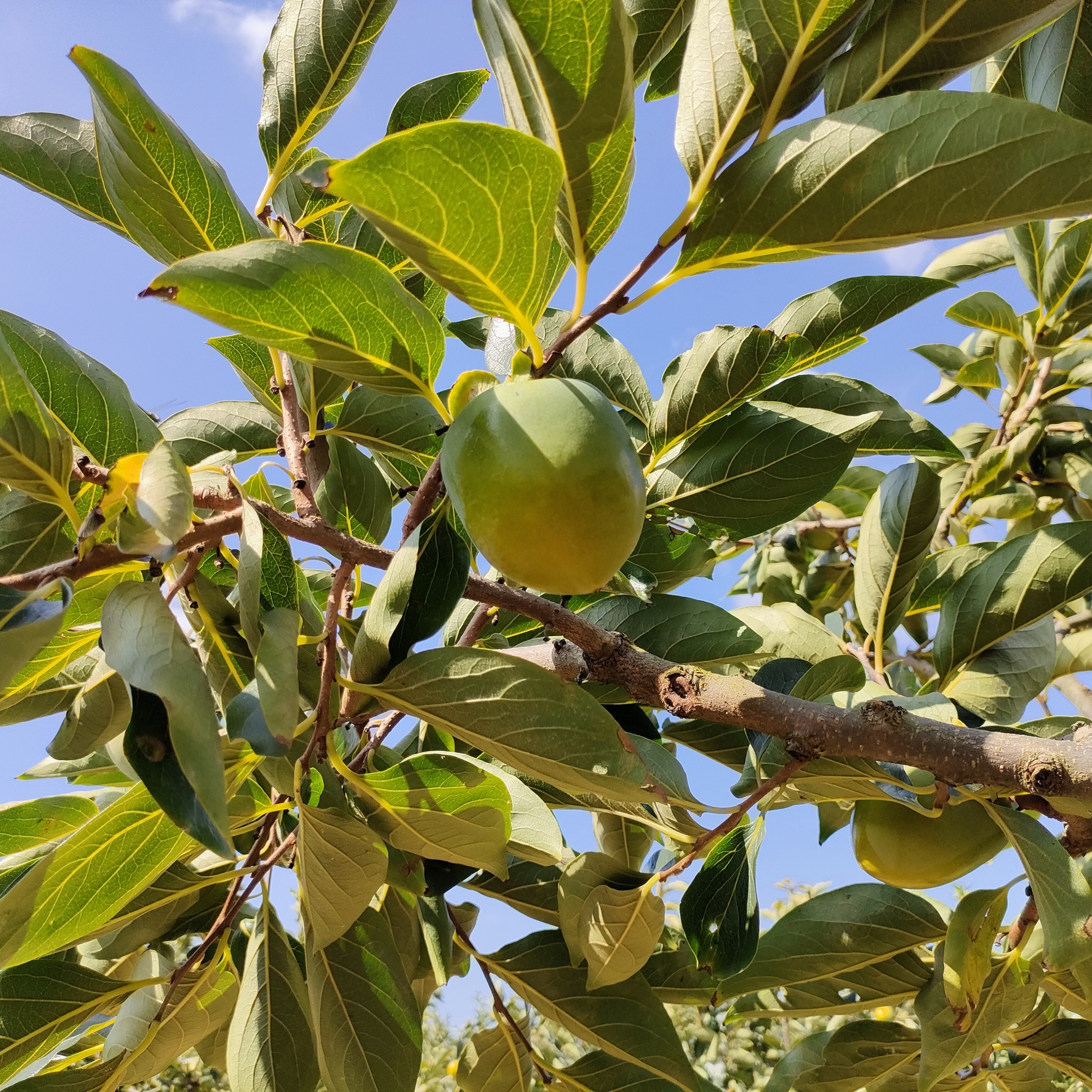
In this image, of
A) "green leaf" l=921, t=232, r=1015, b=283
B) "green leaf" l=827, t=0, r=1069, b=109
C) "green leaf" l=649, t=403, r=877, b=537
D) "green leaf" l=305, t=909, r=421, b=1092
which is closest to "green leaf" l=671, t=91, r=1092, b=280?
"green leaf" l=827, t=0, r=1069, b=109

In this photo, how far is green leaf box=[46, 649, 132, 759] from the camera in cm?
106

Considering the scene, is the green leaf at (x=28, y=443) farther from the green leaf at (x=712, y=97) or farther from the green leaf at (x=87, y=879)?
the green leaf at (x=712, y=97)

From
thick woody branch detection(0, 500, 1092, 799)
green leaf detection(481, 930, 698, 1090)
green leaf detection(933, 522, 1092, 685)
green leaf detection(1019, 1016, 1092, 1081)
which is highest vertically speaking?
thick woody branch detection(0, 500, 1092, 799)

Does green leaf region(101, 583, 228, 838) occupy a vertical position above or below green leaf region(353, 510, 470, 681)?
above

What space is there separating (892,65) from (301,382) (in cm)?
76

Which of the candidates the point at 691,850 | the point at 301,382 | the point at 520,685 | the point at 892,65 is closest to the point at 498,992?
the point at 691,850

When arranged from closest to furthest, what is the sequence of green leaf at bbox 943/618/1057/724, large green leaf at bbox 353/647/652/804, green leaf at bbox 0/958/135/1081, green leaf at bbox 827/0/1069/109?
green leaf at bbox 827/0/1069/109
large green leaf at bbox 353/647/652/804
green leaf at bbox 0/958/135/1081
green leaf at bbox 943/618/1057/724

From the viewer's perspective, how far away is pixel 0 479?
2.67 feet

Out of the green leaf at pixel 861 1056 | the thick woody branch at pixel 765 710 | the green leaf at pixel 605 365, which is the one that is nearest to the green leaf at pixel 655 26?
the green leaf at pixel 605 365

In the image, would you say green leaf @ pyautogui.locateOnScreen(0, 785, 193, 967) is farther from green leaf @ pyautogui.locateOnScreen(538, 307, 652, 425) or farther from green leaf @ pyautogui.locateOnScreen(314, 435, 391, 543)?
green leaf @ pyautogui.locateOnScreen(538, 307, 652, 425)

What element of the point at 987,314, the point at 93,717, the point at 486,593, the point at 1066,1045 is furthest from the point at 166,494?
the point at 987,314

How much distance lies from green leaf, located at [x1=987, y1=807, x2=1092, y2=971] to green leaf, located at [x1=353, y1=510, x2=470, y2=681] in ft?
2.26

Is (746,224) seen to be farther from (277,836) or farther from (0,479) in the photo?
(277,836)

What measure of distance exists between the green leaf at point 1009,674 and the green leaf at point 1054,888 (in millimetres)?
260
